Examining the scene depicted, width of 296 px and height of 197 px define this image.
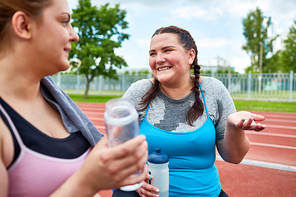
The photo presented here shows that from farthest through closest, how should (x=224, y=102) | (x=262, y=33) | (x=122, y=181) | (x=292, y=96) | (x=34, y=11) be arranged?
(x=262, y=33), (x=292, y=96), (x=224, y=102), (x=34, y=11), (x=122, y=181)

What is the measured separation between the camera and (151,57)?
89.7 inches

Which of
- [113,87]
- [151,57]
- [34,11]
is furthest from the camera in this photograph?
[113,87]

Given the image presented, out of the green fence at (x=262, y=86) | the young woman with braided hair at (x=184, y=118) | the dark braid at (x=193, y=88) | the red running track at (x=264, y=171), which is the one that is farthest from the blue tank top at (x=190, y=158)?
the green fence at (x=262, y=86)

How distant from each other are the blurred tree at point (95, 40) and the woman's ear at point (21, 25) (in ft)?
58.1

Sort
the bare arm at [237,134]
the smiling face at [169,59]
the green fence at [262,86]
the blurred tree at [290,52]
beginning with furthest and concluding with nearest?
the blurred tree at [290,52], the green fence at [262,86], the smiling face at [169,59], the bare arm at [237,134]

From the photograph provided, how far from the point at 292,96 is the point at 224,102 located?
16360mm

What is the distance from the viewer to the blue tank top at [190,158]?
1.84 metres

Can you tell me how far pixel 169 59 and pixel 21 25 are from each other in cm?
138

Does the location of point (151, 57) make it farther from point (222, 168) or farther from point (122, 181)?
point (222, 168)

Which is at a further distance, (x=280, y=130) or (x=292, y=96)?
(x=292, y=96)

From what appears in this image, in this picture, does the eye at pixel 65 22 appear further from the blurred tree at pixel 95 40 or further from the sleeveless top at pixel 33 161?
the blurred tree at pixel 95 40

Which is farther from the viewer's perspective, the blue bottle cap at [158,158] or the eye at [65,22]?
the blue bottle cap at [158,158]

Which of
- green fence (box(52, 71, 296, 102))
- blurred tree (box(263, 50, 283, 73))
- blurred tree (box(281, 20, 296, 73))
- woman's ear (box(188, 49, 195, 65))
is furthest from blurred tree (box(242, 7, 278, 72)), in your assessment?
woman's ear (box(188, 49, 195, 65))

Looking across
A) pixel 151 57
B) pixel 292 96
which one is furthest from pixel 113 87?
pixel 151 57
